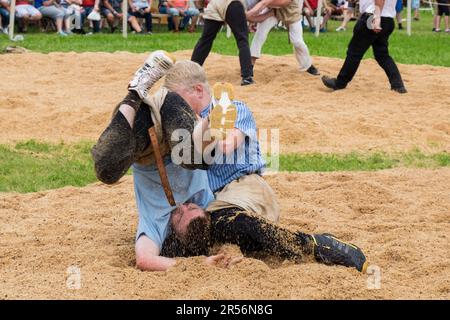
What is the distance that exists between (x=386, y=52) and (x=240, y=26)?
6.35 ft

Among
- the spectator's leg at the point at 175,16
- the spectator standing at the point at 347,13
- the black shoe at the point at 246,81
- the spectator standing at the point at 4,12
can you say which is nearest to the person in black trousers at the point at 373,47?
the black shoe at the point at 246,81

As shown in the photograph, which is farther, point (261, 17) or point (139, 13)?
point (139, 13)

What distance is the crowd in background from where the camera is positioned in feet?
66.6

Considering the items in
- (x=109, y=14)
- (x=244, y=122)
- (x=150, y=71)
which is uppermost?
(x=150, y=71)

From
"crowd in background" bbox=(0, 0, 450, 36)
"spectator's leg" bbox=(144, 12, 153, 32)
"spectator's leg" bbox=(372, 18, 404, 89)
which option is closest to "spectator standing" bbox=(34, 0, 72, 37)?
"crowd in background" bbox=(0, 0, 450, 36)

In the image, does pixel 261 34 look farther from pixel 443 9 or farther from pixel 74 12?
pixel 443 9

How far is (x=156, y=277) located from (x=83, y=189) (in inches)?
104

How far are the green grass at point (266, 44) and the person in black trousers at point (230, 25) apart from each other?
12.1 feet

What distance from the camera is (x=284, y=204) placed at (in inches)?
268

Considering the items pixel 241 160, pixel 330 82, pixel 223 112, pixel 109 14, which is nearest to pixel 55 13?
pixel 109 14

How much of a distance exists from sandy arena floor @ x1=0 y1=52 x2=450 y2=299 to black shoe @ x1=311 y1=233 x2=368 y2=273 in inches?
5.6

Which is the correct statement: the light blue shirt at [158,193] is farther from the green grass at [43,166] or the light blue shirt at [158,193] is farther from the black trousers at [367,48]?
the black trousers at [367,48]
